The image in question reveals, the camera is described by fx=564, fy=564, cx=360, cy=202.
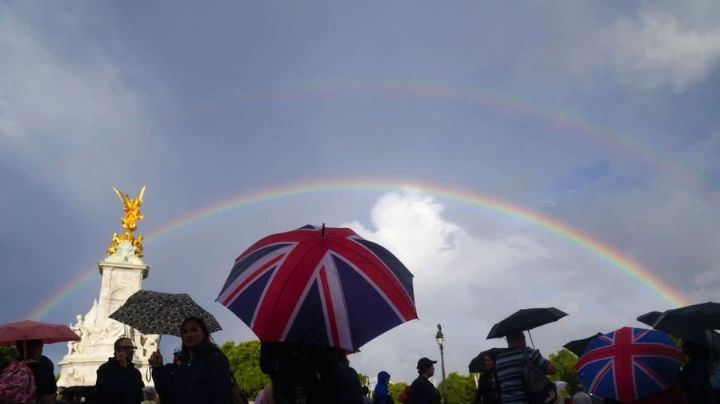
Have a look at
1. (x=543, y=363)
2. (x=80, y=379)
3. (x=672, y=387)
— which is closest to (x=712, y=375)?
(x=672, y=387)

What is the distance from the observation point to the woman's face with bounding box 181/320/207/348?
4.67 metres

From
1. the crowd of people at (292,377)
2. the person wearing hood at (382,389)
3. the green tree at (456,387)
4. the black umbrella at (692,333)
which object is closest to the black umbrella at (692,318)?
the black umbrella at (692,333)

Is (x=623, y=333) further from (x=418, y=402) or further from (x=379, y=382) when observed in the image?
(x=379, y=382)

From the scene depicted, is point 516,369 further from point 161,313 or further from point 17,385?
point 161,313

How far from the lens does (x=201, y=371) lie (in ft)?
14.3

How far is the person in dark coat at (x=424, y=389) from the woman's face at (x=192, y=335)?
17.5 feet

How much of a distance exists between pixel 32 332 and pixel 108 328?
37466 millimetres

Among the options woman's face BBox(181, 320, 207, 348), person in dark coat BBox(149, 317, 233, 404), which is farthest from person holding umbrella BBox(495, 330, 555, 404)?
woman's face BBox(181, 320, 207, 348)

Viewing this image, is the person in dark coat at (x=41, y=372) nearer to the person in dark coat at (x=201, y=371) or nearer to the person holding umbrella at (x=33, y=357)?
the person holding umbrella at (x=33, y=357)

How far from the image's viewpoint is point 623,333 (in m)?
6.72

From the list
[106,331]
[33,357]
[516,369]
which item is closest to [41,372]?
[33,357]

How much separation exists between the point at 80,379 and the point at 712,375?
41.0m

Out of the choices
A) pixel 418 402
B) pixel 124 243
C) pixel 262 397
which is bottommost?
pixel 418 402

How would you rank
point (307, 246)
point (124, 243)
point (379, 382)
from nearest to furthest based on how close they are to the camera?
point (307, 246)
point (379, 382)
point (124, 243)
